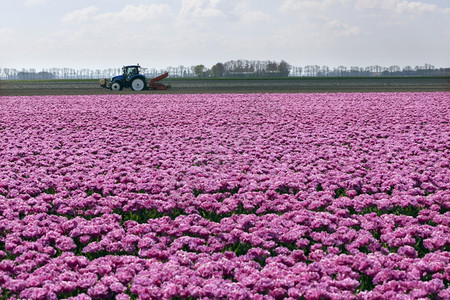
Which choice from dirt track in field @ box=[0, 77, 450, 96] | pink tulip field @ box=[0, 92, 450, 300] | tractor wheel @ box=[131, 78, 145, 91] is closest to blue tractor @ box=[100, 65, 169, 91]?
tractor wheel @ box=[131, 78, 145, 91]

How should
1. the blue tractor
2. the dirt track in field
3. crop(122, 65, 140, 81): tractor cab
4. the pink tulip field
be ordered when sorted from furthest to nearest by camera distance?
the dirt track in field < crop(122, 65, 140, 81): tractor cab < the blue tractor < the pink tulip field

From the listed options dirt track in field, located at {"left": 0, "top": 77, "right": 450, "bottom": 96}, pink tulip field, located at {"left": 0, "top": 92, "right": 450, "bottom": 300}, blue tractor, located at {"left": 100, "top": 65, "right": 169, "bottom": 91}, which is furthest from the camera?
dirt track in field, located at {"left": 0, "top": 77, "right": 450, "bottom": 96}

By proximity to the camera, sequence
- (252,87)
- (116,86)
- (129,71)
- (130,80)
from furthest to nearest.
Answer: (252,87), (129,71), (116,86), (130,80)

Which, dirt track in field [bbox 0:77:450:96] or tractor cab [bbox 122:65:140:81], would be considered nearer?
tractor cab [bbox 122:65:140:81]

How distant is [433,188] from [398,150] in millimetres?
4060

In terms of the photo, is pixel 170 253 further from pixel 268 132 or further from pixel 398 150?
pixel 268 132

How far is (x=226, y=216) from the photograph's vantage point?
7559 millimetres

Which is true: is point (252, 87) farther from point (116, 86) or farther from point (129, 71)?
point (116, 86)

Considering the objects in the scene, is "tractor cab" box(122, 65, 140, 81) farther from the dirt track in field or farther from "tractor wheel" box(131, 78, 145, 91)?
the dirt track in field

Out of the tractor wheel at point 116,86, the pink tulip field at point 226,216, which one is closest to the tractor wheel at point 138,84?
the tractor wheel at point 116,86

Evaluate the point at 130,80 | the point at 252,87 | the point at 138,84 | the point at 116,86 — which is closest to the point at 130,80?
the point at 130,80

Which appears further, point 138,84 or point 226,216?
point 138,84

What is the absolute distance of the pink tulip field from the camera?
471 cm

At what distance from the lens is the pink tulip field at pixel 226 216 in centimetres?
471
